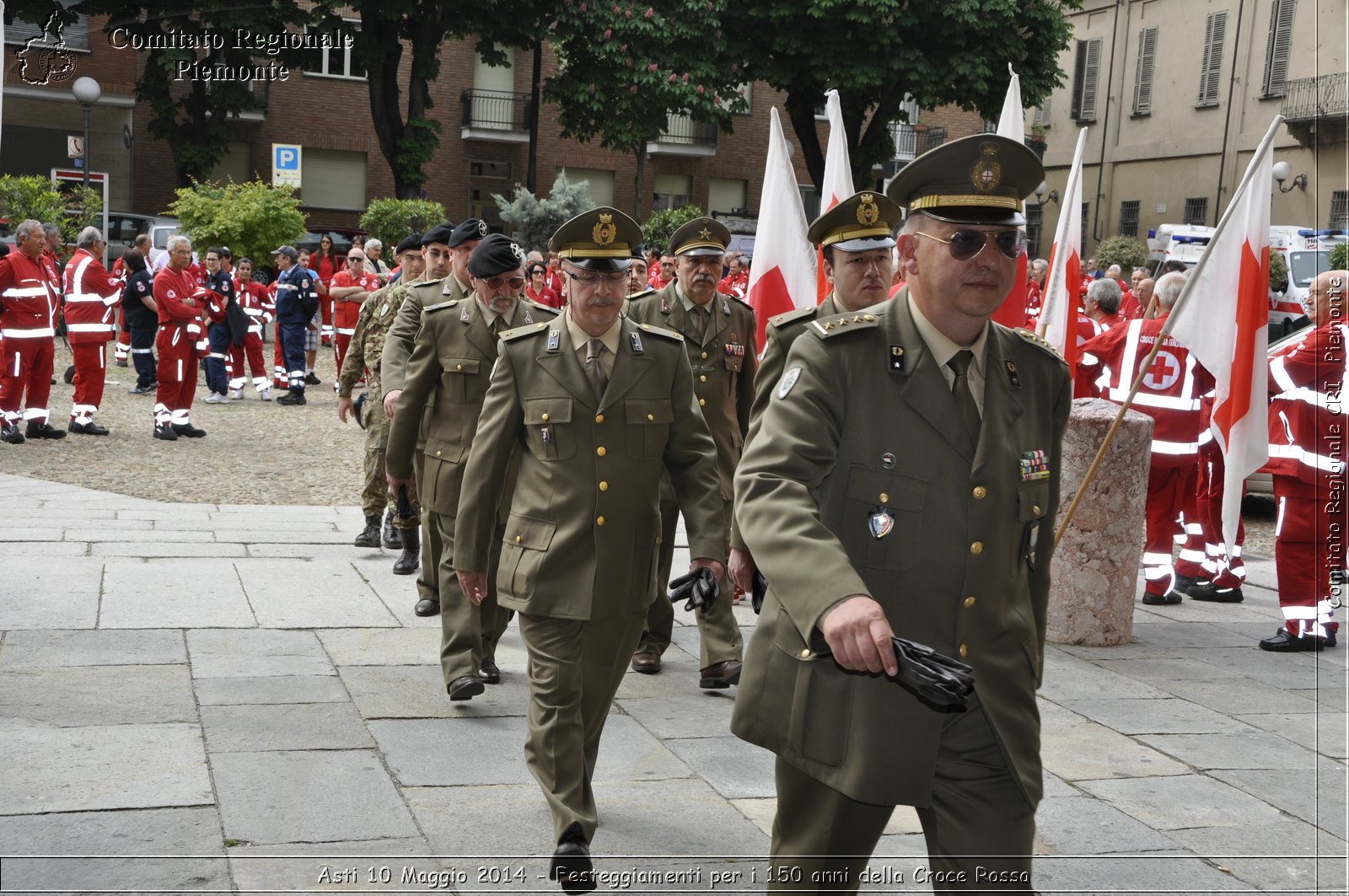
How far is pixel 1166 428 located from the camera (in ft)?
30.7

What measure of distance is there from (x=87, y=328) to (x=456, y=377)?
32.0 feet

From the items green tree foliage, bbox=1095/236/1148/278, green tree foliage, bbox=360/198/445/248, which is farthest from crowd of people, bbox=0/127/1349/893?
green tree foliage, bbox=1095/236/1148/278

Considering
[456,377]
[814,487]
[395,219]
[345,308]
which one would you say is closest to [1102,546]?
[456,377]

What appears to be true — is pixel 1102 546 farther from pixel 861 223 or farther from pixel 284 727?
pixel 284 727

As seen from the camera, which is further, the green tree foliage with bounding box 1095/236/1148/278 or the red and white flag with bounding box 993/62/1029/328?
the green tree foliage with bounding box 1095/236/1148/278

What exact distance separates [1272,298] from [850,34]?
43.0 ft

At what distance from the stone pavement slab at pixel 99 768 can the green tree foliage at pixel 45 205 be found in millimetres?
19566

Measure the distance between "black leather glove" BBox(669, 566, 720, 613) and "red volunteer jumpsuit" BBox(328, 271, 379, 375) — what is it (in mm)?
15029

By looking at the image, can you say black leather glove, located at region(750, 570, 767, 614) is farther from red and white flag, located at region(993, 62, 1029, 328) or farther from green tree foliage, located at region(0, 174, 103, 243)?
green tree foliage, located at region(0, 174, 103, 243)

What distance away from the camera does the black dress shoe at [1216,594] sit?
9453 millimetres

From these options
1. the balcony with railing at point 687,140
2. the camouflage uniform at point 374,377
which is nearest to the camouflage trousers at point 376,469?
the camouflage uniform at point 374,377

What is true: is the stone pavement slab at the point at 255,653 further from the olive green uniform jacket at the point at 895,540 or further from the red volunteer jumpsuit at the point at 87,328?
the red volunteer jumpsuit at the point at 87,328

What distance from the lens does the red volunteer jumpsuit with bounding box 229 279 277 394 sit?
62.4 ft

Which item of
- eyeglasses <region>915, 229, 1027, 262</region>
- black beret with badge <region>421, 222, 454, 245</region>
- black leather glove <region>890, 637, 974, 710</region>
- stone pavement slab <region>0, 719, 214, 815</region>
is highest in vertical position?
eyeglasses <region>915, 229, 1027, 262</region>
